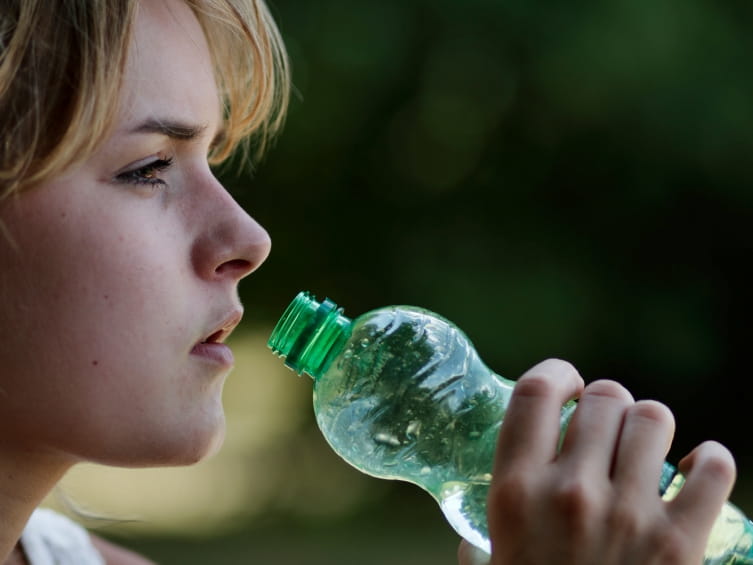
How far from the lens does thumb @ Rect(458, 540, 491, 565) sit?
3.76ft

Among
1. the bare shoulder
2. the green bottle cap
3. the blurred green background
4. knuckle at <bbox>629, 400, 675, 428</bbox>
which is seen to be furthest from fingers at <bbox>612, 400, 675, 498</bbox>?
the blurred green background

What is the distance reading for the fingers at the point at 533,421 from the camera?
0.99m

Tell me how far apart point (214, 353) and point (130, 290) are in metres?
0.13

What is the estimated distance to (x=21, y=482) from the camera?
1.23 m

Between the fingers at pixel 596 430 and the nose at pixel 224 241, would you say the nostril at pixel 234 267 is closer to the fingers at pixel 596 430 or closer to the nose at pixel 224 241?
the nose at pixel 224 241

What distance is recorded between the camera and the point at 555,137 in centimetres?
455

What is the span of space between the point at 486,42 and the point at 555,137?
542 millimetres

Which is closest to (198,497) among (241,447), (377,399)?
(241,447)

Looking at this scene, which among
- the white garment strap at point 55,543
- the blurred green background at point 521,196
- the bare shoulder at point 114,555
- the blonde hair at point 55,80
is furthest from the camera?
the blurred green background at point 521,196

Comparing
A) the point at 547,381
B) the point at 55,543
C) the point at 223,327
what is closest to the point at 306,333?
the point at 223,327

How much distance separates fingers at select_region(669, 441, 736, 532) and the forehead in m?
0.70

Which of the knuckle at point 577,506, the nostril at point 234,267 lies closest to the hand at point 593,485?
the knuckle at point 577,506

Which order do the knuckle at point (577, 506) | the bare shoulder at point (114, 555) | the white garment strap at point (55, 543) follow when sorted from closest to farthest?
the knuckle at point (577, 506) < the white garment strap at point (55, 543) < the bare shoulder at point (114, 555)

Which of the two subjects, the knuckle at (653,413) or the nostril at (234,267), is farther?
the nostril at (234,267)
